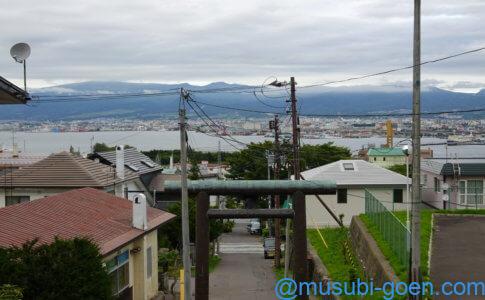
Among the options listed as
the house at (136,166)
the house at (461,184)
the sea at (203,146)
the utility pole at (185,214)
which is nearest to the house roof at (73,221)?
the utility pole at (185,214)

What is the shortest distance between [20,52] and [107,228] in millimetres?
6008

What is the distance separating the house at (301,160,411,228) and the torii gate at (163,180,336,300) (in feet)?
59.1

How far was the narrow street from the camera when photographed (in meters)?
24.5

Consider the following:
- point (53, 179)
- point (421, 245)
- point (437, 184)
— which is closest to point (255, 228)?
point (437, 184)

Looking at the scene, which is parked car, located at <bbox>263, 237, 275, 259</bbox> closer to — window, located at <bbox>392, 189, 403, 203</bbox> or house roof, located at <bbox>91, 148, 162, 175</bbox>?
window, located at <bbox>392, 189, 403, 203</bbox>

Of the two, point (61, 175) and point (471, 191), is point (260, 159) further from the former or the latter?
point (61, 175)

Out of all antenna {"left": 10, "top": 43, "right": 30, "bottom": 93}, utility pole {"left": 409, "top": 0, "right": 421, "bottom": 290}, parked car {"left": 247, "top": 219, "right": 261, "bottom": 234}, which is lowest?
parked car {"left": 247, "top": 219, "right": 261, "bottom": 234}

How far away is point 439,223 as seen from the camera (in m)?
22.9

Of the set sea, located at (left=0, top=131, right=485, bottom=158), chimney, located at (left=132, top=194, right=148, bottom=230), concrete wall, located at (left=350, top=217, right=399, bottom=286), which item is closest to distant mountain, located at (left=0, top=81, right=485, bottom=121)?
sea, located at (left=0, top=131, right=485, bottom=158)

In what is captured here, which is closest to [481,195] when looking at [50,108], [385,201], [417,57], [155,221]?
[385,201]

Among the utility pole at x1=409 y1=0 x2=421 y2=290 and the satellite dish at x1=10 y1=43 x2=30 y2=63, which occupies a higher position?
the satellite dish at x1=10 y1=43 x2=30 y2=63

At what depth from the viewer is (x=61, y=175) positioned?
31562 mm

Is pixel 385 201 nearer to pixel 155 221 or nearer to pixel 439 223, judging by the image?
pixel 439 223

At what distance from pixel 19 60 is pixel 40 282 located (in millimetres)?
6005
